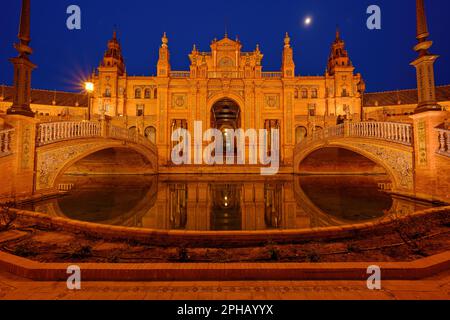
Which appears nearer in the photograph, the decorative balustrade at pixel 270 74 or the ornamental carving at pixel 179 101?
the ornamental carving at pixel 179 101

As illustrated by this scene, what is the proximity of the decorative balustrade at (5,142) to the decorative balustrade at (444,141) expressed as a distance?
1525 centimetres

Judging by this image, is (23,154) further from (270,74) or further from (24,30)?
(270,74)

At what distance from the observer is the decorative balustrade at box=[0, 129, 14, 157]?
791 centimetres

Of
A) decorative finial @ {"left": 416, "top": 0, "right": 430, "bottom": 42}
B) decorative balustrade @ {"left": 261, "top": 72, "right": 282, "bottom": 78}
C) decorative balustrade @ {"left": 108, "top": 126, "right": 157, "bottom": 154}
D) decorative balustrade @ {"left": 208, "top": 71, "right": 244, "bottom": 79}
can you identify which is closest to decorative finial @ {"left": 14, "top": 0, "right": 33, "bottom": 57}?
decorative balustrade @ {"left": 108, "top": 126, "right": 157, "bottom": 154}

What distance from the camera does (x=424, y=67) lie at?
8.45 m

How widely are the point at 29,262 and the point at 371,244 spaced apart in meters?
5.46

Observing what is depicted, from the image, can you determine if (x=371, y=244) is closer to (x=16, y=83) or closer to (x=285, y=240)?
(x=285, y=240)

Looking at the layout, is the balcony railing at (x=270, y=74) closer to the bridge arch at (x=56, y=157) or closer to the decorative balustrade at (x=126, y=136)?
the decorative balustrade at (x=126, y=136)

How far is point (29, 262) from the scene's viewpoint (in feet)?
10.1

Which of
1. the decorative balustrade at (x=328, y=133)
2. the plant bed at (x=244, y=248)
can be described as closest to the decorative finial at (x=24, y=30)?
the plant bed at (x=244, y=248)

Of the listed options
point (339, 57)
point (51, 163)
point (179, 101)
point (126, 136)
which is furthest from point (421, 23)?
point (339, 57)

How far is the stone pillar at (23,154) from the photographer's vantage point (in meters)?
8.28

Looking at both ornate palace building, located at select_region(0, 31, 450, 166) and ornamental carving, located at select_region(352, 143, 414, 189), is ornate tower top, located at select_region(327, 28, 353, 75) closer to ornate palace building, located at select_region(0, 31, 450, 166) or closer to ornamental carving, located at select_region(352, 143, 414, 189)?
ornate palace building, located at select_region(0, 31, 450, 166)

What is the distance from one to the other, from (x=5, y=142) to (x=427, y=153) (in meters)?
15.3
